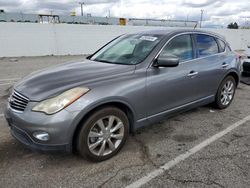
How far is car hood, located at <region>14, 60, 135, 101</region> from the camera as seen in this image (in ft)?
9.41

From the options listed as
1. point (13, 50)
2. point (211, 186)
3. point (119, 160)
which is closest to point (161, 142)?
point (119, 160)

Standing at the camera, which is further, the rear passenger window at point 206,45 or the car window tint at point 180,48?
the rear passenger window at point 206,45

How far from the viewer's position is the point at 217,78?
469cm

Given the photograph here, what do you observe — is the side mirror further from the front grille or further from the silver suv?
the front grille

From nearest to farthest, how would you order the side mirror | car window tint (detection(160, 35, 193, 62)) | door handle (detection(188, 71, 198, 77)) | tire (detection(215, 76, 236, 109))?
the side mirror
car window tint (detection(160, 35, 193, 62))
door handle (detection(188, 71, 198, 77))
tire (detection(215, 76, 236, 109))

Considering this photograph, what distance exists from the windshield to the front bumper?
138 cm

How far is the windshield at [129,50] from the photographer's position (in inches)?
144

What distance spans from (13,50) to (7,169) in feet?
52.8

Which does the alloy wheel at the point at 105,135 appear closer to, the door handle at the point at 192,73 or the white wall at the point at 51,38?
the door handle at the point at 192,73

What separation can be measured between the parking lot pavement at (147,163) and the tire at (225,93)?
922mm

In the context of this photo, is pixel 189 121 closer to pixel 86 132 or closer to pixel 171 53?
pixel 171 53

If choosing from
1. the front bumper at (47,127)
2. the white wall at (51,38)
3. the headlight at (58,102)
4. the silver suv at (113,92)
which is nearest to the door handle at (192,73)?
the silver suv at (113,92)

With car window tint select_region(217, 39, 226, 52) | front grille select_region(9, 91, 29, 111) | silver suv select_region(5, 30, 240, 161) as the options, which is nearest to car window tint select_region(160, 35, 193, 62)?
silver suv select_region(5, 30, 240, 161)

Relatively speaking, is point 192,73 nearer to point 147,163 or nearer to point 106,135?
point 147,163
